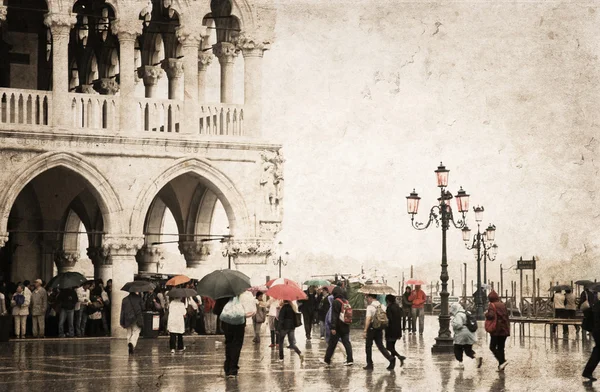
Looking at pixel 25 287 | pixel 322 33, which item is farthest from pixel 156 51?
pixel 322 33

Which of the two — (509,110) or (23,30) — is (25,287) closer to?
(23,30)

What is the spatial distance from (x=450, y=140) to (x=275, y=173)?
2921cm

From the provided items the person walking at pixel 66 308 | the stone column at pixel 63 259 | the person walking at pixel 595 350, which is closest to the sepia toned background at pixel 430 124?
the stone column at pixel 63 259

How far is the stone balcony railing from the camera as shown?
31000mm

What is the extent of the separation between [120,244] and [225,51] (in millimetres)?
6627

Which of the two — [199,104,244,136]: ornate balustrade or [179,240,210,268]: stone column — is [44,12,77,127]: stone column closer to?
[199,104,244,136]: ornate balustrade

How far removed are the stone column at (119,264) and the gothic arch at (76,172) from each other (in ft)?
1.02

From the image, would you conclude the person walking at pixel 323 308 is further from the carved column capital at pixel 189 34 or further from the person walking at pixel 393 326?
the person walking at pixel 393 326

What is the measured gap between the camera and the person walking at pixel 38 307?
30438 millimetres

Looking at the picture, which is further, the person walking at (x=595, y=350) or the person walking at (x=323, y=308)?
the person walking at (x=323, y=308)

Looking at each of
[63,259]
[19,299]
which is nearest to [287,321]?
[19,299]

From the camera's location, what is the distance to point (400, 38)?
5975cm

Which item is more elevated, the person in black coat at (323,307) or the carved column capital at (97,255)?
the carved column capital at (97,255)

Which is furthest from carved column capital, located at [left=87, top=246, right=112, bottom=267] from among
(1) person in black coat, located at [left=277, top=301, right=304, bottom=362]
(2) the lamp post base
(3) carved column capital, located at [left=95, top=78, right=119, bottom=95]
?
(1) person in black coat, located at [left=277, top=301, right=304, bottom=362]
